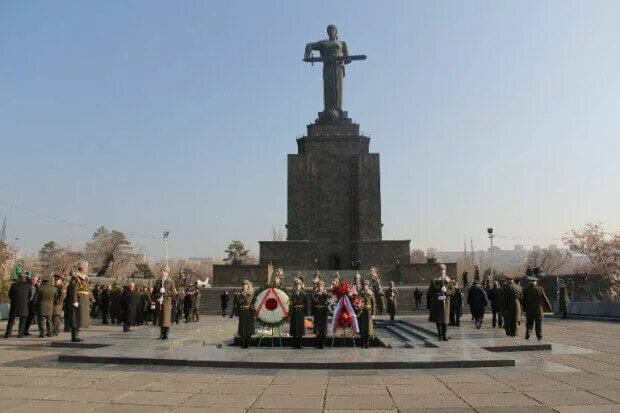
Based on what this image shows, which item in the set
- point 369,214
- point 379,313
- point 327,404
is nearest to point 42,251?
point 369,214

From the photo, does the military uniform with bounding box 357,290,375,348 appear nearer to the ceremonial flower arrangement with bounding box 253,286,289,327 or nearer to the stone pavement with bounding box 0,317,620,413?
the ceremonial flower arrangement with bounding box 253,286,289,327

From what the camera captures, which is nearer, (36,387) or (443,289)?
(36,387)

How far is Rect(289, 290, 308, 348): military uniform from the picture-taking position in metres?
13.5

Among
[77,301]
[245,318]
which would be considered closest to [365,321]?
[245,318]

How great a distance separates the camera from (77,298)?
14180mm

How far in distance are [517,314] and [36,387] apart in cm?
1262

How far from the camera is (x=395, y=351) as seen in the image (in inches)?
479

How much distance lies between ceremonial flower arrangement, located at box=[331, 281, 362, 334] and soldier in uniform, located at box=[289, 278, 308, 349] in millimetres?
838

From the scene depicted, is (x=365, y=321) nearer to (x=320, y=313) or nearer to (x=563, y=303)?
(x=320, y=313)

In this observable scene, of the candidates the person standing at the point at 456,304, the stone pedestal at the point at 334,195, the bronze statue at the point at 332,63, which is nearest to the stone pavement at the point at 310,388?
the person standing at the point at 456,304

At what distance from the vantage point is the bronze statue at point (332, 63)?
5259 cm

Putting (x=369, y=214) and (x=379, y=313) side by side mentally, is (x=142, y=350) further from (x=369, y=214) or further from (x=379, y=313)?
(x=369, y=214)

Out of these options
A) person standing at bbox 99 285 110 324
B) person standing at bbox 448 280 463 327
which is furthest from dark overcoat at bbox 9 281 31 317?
person standing at bbox 448 280 463 327

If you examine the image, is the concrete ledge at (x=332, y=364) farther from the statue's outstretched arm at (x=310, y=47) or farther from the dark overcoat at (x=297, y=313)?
the statue's outstretched arm at (x=310, y=47)
